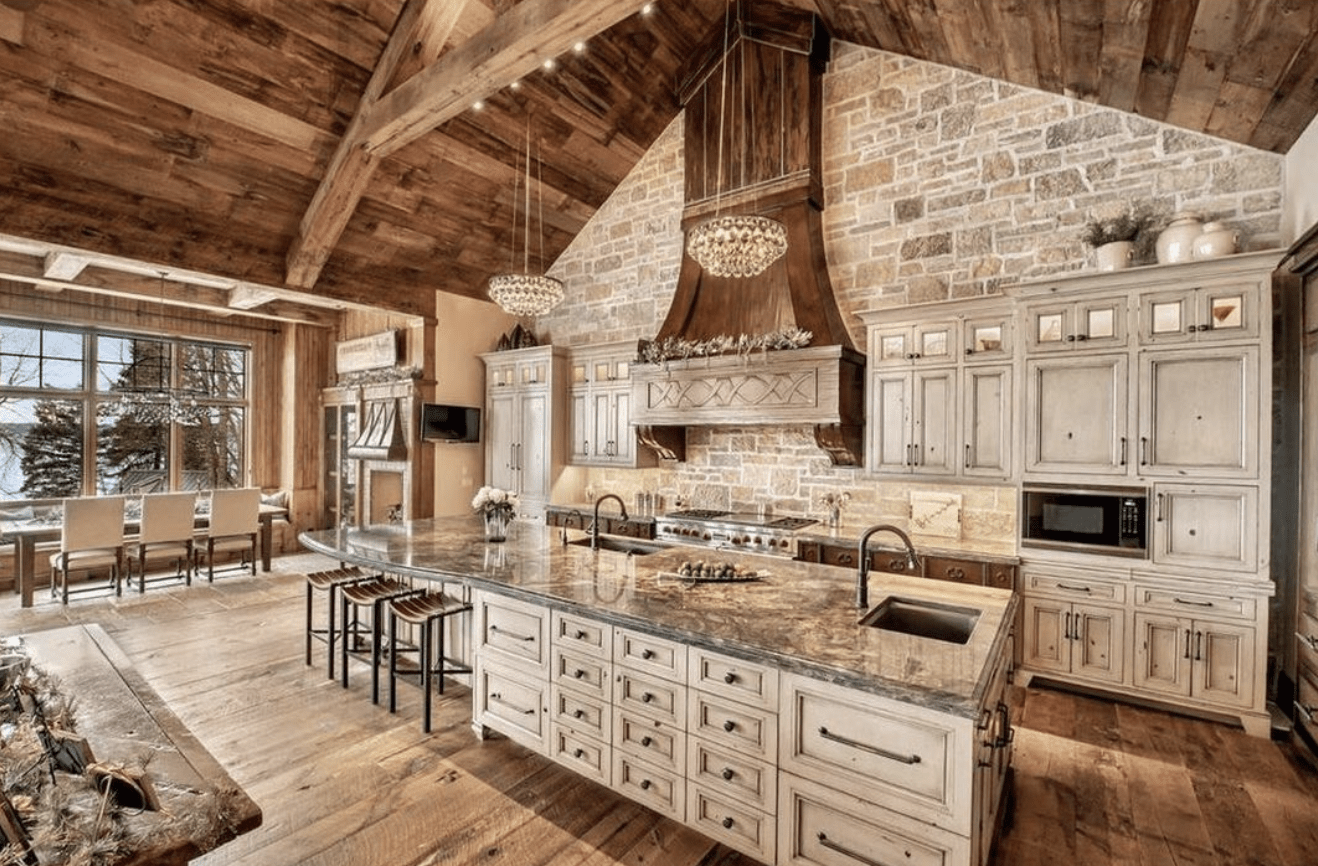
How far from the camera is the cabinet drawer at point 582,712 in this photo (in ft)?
8.48

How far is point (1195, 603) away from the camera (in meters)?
3.50

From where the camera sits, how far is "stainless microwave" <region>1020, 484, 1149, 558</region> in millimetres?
3725

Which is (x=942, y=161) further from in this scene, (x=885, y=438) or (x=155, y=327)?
(x=155, y=327)

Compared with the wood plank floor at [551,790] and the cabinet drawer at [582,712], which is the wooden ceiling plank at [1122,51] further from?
the cabinet drawer at [582,712]

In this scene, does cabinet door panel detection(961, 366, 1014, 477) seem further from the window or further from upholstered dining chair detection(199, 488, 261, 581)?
the window

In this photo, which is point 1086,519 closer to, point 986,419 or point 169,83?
point 986,419

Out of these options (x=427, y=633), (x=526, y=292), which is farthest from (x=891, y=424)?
(x=427, y=633)

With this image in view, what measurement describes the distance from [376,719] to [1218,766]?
446 cm

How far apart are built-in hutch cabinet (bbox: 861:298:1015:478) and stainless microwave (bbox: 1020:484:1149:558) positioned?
313 millimetres

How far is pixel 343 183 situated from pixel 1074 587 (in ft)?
20.6

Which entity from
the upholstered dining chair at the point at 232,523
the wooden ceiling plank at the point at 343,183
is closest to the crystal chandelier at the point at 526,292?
the wooden ceiling plank at the point at 343,183

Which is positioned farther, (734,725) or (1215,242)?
(1215,242)

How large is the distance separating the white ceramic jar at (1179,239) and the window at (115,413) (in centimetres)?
950

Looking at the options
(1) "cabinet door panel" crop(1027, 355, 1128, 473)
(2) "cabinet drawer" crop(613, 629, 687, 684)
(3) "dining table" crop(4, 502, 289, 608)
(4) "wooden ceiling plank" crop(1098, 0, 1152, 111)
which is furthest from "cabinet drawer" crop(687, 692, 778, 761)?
(3) "dining table" crop(4, 502, 289, 608)
